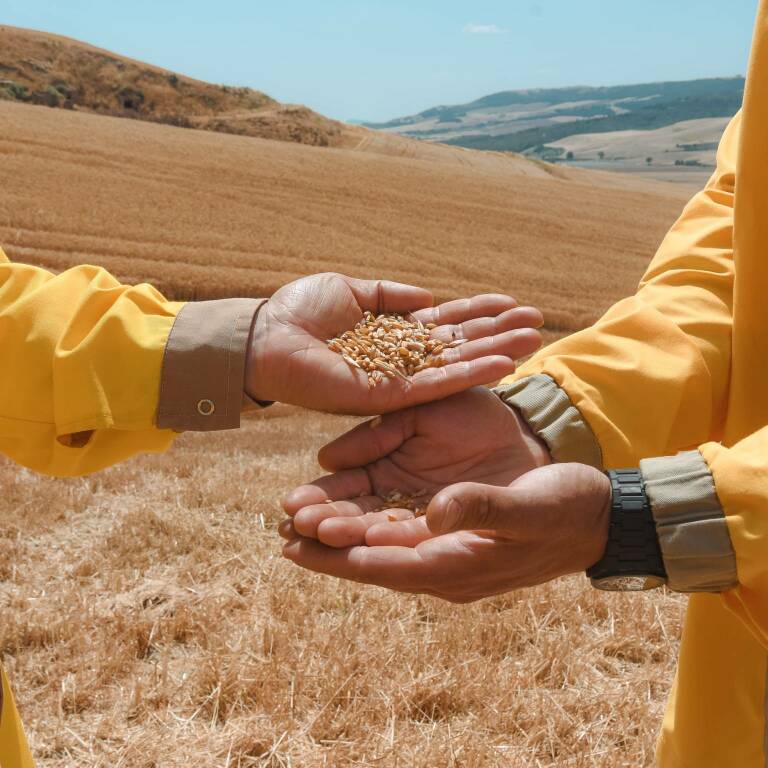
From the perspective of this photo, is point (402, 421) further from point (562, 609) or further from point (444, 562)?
point (562, 609)

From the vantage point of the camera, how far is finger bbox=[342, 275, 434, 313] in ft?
9.34

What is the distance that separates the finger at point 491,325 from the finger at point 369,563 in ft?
3.23

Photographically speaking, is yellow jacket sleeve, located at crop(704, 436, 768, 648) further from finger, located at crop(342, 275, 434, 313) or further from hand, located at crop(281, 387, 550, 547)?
finger, located at crop(342, 275, 434, 313)

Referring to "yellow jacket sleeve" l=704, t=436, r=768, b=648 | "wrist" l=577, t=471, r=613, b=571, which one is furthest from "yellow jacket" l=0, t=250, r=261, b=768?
"yellow jacket sleeve" l=704, t=436, r=768, b=648

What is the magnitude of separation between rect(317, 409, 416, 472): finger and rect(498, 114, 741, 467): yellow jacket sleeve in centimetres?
34

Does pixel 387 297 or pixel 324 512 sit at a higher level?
pixel 387 297

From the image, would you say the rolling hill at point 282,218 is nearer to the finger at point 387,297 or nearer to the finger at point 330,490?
the finger at point 387,297

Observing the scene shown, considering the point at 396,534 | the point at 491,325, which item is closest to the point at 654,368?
the point at 491,325

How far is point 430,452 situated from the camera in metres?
2.45

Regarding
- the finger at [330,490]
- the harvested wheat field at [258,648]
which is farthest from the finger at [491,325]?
the harvested wheat field at [258,648]

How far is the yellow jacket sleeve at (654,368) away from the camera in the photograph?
2.10m

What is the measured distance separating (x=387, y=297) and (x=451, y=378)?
0.56 m

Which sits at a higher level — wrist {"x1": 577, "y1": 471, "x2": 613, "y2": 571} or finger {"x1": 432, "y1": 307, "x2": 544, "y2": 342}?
finger {"x1": 432, "y1": 307, "x2": 544, "y2": 342}

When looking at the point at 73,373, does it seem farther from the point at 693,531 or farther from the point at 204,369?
the point at 693,531
